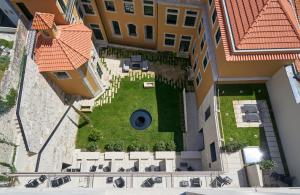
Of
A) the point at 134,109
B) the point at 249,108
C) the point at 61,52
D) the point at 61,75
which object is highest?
the point at 61,52

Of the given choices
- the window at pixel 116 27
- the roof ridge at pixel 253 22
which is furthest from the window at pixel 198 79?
the window at pixel 116 27

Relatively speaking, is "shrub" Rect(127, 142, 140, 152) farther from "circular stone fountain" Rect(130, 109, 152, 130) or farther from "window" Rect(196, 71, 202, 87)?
"window" Rect(196, 71, 202, 87)

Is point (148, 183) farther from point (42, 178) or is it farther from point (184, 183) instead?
point (42, 178)

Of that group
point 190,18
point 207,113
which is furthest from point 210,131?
point 190,18

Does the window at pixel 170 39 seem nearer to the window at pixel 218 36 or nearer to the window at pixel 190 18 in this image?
the window at pixel 190 18

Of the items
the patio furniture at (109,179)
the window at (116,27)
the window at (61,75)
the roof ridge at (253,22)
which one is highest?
the window at (116,27)

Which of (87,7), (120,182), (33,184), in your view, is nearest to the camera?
(33,184)
